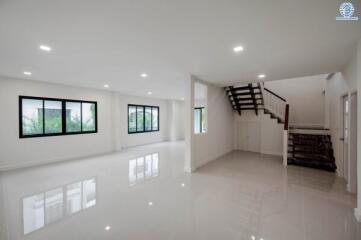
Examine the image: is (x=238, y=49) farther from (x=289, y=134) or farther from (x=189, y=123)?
(x=289, y=134)

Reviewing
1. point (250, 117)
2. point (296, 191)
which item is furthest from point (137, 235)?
point (250, 117)

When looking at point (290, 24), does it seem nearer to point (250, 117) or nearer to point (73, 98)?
point (250, 117)

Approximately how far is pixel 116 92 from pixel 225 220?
275 inches

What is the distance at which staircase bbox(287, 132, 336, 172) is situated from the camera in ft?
17.0

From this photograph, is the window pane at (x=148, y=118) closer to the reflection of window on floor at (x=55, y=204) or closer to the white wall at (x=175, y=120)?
the white wall at (x=175, y=120)

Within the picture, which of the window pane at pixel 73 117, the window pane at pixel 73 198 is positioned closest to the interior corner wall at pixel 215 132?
the window pane at pixel 73 198

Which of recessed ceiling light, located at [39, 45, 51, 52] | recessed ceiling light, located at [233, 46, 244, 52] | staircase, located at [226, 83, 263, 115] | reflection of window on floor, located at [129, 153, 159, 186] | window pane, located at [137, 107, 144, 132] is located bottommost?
→ reflection of window on floor, located at [129, 153, 159, 186]

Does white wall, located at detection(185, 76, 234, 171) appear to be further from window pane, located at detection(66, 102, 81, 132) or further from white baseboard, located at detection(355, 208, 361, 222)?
window pane, located at detection(66, 102, 81, 132)

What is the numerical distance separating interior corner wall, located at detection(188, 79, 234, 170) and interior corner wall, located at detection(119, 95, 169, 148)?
14.9 feet

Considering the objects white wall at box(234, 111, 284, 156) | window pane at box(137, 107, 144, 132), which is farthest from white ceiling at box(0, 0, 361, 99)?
window pane at box(137, 107, 144, 132)

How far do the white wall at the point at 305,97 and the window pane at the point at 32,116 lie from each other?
919 cm

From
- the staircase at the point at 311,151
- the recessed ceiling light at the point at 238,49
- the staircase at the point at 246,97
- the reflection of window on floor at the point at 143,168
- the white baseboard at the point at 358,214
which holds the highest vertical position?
the recessed ceiling light at the point at 238,49

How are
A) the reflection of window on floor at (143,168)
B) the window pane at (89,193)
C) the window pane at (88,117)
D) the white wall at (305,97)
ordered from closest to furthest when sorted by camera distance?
1. the window pane at (89,193)
2. the reflection of window on floor at (143,168)
3. the window pane at (88,117)
4. the white wall at (305,97)

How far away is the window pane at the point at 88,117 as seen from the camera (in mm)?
6809
